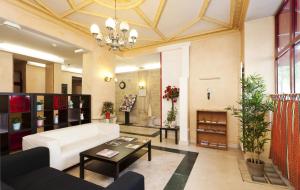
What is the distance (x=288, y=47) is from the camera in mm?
2420

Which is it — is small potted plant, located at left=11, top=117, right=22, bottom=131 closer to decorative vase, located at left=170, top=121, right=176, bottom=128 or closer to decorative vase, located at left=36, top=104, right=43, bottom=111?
decorative vase, located at left=36, top=104, right=43, bottom=111

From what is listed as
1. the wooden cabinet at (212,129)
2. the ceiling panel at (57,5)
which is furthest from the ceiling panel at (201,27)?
the ceiling panel at (57,5)

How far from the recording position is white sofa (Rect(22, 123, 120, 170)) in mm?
2275

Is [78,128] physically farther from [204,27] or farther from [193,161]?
[204,27]

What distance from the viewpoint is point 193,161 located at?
310 centimetres

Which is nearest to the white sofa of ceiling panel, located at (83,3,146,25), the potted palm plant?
ceiling panel, located at (83,3,146,25)

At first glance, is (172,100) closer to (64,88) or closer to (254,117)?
(254,117)

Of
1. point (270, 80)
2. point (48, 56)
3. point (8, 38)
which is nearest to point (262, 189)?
point (270, 80)

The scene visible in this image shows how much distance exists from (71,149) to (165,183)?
5.88 feet

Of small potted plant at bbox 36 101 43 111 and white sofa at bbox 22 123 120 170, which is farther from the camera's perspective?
small potted plant at bbox 36 101 43 111

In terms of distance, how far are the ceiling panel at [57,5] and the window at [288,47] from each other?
160 inches

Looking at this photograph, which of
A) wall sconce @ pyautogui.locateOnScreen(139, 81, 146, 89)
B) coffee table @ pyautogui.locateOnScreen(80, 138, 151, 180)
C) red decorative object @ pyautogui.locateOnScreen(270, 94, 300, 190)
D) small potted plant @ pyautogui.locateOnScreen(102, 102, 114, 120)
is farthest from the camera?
wall sconce @ pyautogui.locateOnScreen(139, 81, 146, 89)

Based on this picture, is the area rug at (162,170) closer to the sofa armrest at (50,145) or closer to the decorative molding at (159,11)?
the sofa armrest at (50,145)

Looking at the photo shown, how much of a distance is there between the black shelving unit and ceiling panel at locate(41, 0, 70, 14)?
1.89 meters
